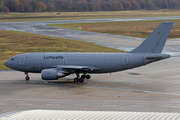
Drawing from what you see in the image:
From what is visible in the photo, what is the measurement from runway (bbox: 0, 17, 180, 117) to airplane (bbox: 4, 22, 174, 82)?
6.88 feet

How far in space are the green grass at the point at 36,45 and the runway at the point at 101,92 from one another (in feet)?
72.8

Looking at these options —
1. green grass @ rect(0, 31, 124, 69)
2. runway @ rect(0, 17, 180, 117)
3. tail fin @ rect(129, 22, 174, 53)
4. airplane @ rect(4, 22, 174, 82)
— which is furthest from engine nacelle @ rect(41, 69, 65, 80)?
green grass @ rect(0, 31, 124, 69)

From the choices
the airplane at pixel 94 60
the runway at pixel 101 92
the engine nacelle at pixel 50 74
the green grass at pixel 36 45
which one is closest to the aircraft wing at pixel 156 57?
the airplane at pixel 94 60

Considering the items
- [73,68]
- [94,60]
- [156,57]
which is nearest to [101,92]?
[73,68]

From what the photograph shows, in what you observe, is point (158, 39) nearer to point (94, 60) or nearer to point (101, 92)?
point (94, 60)

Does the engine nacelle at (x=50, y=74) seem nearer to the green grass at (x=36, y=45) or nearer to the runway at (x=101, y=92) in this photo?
the runway at (x=101, y=92)

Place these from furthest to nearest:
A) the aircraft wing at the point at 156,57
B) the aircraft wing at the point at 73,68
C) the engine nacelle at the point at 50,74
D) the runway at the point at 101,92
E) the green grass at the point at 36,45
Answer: the green grass at the point at 36,45, the aircraft wing at the point at 73,68, the engine nacelle at the point at 50,74, the aircraft wing at the point at 156,57, the runway at the point at 101,92

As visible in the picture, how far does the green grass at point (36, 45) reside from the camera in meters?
72.1

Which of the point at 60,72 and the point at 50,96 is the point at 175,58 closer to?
the point at 60,72

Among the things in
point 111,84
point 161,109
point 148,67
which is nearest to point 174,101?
point 161,109

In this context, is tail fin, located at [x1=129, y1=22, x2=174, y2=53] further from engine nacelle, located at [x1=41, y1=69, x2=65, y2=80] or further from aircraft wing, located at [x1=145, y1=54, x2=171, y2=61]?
engine nacelle, located at [x1=41, y1=69, x2=65, y2=80]

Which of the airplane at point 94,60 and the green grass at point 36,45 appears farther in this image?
the green grass at point 36,45

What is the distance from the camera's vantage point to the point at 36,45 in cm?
8225

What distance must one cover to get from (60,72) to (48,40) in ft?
171
